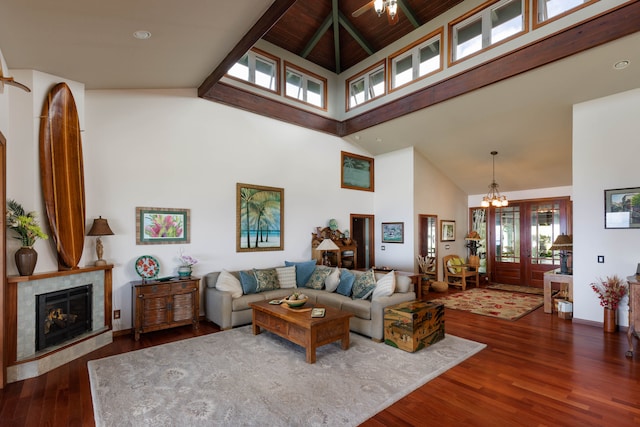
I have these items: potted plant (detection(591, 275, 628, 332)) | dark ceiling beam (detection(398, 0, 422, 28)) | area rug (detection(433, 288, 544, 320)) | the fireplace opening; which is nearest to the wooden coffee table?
the fireplace opening

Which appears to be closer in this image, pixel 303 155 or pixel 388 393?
pixel 388 393

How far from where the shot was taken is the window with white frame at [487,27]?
4.75m

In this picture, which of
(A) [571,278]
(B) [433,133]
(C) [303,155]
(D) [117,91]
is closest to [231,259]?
Answer: (C) [303,155]

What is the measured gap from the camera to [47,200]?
3.59 m

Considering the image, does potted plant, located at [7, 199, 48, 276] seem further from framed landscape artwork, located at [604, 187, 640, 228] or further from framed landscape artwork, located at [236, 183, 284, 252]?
framed landscape artwork, located at [604, 187, 640, 228]

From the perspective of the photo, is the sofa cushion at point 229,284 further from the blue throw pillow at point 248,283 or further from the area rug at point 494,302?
the area rug at point 494,302

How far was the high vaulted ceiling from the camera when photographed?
281cm

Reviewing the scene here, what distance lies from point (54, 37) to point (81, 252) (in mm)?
2364

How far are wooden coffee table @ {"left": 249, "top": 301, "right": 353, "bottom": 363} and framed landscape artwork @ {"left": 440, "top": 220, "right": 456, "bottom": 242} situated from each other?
5.17 m

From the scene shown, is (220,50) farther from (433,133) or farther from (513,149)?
(513,149)

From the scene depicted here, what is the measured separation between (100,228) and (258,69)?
404 centimetres

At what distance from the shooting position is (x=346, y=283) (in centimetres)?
511

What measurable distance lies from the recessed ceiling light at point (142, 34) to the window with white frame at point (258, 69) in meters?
2.67

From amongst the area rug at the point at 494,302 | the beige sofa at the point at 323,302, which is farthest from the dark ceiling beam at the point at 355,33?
the area rug at the point at 494,302
